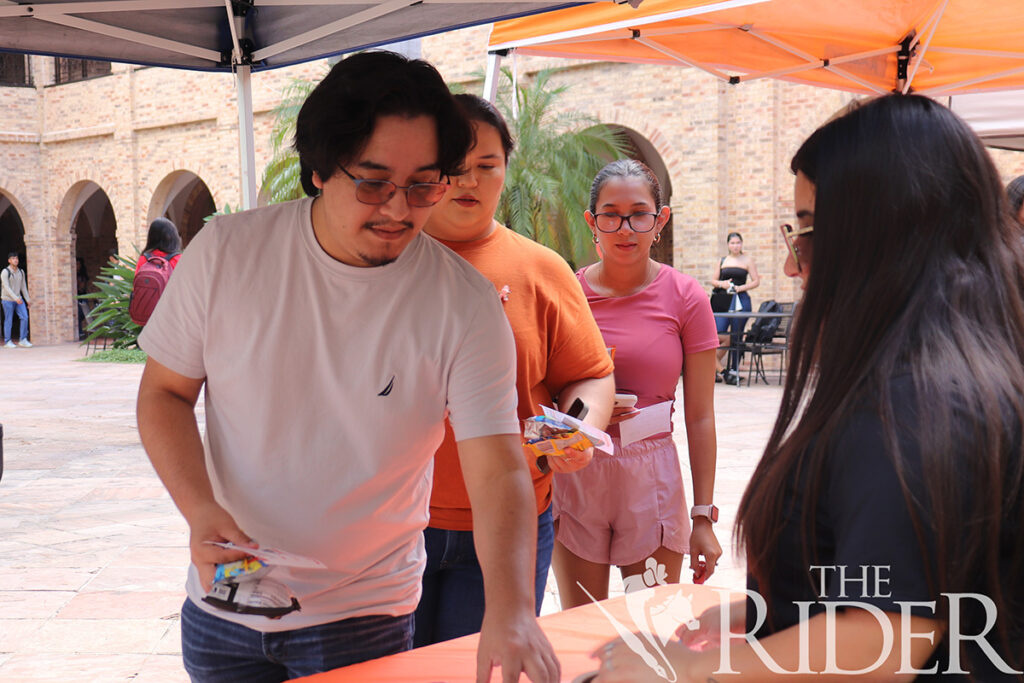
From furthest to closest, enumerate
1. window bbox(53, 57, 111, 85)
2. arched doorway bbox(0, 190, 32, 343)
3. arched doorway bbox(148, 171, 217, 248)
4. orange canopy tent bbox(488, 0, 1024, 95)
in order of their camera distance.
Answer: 1. arched doorway bbox(0, 190, 32, 343)
2. arched doorway bbox(148, 171, 217, 248)
3. window bbox(53, 57, 111, 85)
4. orange canopy tent bbox(488, 0, 1024, 95)

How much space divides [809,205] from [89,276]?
26.4 metres

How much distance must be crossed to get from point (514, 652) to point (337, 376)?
52 centimetres

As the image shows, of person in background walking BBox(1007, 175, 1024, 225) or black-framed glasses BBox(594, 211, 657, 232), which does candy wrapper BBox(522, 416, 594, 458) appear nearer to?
black-framed glasses BBox(594, 211, 657, 232)

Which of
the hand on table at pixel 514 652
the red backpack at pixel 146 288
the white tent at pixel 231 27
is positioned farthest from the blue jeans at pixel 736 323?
the hand on table at pixel 514 652

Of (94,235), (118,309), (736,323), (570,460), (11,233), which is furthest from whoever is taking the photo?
(11,233)

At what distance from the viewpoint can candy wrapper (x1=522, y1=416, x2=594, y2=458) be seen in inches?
78.7

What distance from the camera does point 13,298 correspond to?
20.4 meters

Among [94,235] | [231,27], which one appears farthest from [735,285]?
[94,235]

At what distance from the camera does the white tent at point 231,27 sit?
10.5ft

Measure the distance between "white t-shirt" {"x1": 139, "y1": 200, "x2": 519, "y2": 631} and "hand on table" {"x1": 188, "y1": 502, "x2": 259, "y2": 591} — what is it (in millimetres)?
136

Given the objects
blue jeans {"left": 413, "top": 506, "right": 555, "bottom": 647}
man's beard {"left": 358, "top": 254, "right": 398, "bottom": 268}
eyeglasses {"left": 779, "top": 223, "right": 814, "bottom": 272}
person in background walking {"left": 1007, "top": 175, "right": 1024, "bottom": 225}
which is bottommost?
blue jeans {"left": 413, "top": 506, "right": 555, "bottom": 647}

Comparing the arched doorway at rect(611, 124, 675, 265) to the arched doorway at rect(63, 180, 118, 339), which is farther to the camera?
the arched doorway at rect(63, 180, 118, 339)

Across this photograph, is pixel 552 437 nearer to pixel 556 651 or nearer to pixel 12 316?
pixel 556 651

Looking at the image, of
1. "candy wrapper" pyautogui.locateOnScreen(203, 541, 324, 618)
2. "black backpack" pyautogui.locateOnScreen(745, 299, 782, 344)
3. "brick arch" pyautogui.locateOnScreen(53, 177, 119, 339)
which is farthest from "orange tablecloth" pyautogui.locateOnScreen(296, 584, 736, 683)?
"brick arch" pyautogui.locateOnScreen(53, 177, 119, 339)
